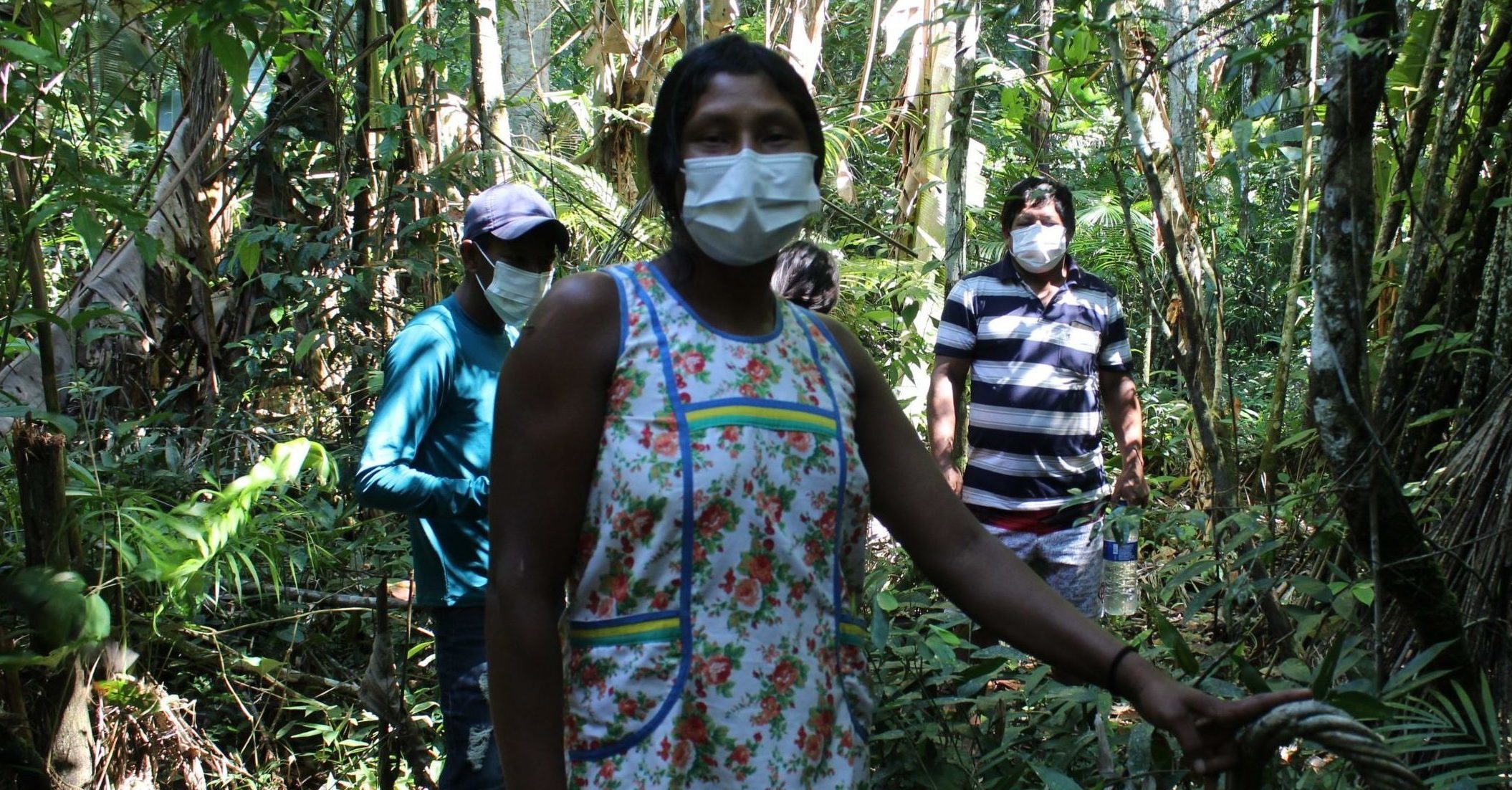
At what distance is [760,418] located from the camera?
1353 mm

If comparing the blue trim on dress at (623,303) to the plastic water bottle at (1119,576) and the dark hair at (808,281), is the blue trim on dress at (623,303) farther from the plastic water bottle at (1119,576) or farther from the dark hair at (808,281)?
the plastic water bottle at (1119,576)

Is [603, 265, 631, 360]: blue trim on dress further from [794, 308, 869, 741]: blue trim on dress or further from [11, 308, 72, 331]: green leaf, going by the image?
[11, 308, 72, 331]: green leaf

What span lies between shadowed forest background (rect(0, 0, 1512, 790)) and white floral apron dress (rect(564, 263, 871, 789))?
0.59 m

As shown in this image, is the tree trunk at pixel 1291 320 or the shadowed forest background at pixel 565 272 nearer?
the shadowed forest background at pixel 565 272

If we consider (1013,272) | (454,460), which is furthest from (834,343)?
(1013,272)

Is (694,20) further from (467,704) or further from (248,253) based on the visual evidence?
(467,704)

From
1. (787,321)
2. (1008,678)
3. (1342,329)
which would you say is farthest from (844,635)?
(1008,678)

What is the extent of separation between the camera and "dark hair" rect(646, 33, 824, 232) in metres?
1.45

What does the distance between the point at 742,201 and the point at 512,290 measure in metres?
1.46

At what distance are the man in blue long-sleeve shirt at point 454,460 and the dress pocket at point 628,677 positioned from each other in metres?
1.27

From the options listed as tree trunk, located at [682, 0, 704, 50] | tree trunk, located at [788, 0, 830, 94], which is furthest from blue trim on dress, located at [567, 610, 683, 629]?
tree trunk, located at [788, 0, 830, 94]

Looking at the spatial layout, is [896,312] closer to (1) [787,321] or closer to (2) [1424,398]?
(2) [1424,398]

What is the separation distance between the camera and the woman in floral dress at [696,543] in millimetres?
1301

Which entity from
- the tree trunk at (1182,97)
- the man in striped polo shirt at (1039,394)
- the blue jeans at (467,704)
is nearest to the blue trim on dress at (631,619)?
the blue jeans at (467,704)
